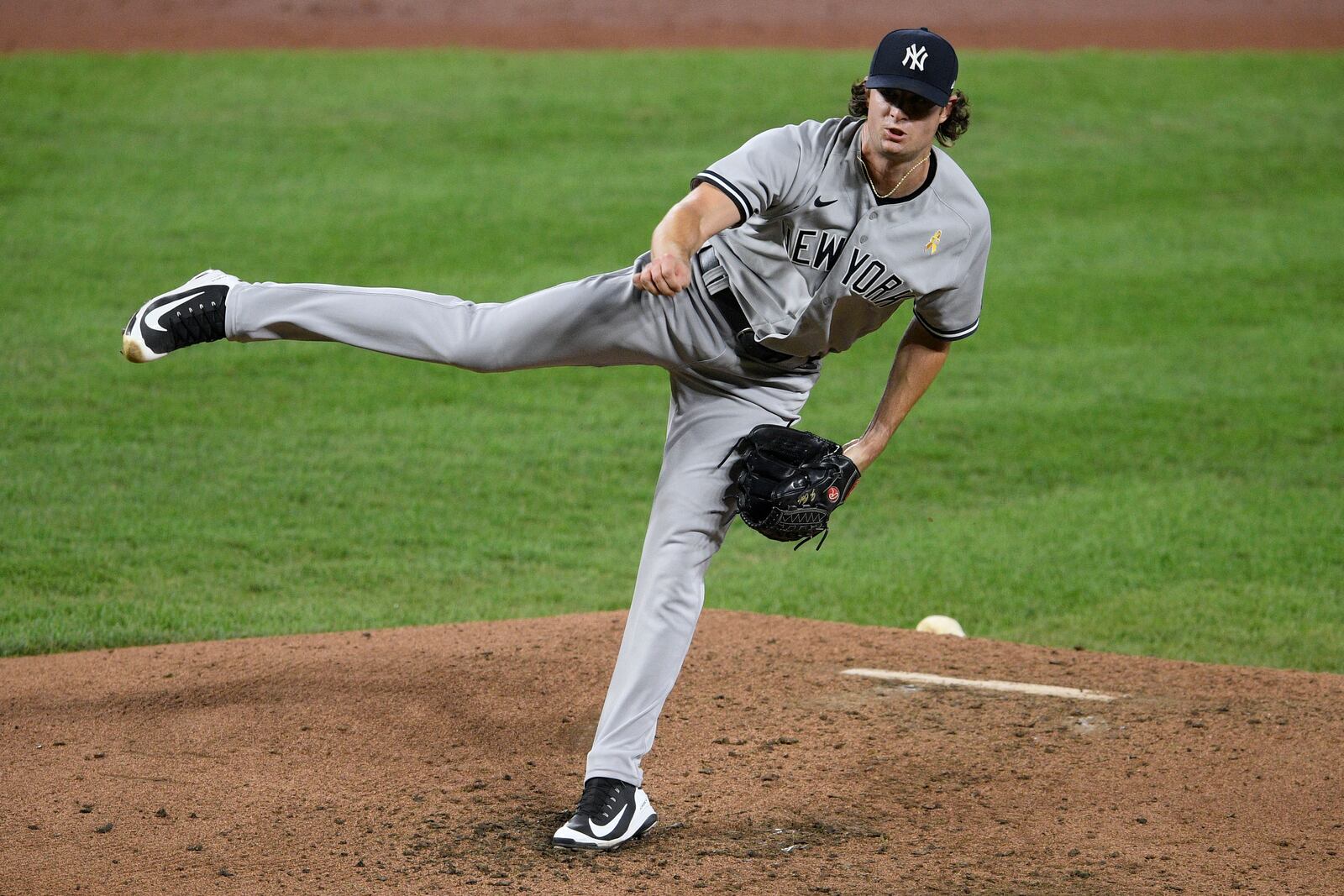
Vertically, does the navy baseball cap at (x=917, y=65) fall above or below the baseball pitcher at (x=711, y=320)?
above

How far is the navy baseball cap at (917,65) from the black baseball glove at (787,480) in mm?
914

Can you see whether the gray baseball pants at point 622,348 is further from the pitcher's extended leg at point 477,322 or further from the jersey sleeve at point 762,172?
the jersey sleeve at point 762,172

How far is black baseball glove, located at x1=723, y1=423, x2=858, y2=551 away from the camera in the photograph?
3662 millimetres

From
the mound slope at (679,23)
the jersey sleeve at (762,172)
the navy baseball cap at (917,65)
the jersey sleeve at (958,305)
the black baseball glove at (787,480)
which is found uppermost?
the mound slope at (679,23)

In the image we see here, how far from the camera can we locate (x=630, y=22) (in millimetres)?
19703

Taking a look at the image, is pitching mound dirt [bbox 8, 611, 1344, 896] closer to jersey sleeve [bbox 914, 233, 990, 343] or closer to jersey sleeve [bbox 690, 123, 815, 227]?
jersey sleeve [bbox 914, 233, 990, 343]

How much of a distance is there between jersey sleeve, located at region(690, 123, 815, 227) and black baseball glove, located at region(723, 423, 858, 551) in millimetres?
605

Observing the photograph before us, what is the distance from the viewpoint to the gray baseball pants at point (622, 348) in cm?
375

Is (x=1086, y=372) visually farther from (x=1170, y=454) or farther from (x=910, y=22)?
(x=910, y=22)

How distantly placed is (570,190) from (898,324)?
12.3 feet

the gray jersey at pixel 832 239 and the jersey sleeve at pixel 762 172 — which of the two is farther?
the gray jersey at pixel 832 239

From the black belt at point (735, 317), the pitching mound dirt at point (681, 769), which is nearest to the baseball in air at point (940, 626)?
the pitching mound dirt at point (681, 769)

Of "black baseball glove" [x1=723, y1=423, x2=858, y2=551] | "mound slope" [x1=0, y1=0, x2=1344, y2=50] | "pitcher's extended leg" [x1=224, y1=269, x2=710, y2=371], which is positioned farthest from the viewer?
"mound slope" [x1=0, y1=0, x2=1344, y2=50]

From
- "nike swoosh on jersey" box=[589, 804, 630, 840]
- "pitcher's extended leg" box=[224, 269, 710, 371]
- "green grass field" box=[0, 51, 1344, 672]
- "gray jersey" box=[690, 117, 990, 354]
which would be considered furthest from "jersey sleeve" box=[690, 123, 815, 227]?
"green grass field" box=[0, 51, 1344, 672]
